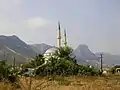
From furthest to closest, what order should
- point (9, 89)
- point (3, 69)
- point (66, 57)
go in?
point (66, 57) → point (3, 69) → point (9, 89)

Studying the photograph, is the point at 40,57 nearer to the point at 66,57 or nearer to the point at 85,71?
the point at 66,57

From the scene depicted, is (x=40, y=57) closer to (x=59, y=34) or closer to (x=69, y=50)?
(x=69, y=50)

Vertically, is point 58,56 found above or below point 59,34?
below

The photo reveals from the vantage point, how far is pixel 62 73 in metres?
43.1

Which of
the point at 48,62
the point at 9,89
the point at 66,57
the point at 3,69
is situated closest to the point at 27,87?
the point at 9,89

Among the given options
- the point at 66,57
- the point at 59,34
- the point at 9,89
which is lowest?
the point at 9,89

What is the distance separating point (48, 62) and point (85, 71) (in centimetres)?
597

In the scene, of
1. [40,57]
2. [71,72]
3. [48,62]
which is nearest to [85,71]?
[71,72]

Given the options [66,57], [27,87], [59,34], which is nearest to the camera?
[27,87]

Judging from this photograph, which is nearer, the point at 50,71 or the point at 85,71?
the point at 50,71

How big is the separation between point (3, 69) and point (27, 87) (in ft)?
56.0

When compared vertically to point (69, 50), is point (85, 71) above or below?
below

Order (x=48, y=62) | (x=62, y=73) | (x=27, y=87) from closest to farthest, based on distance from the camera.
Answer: (x=27, y=87), (x=62, y=73), (x=48, y=62)

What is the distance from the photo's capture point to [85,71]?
46.6m
